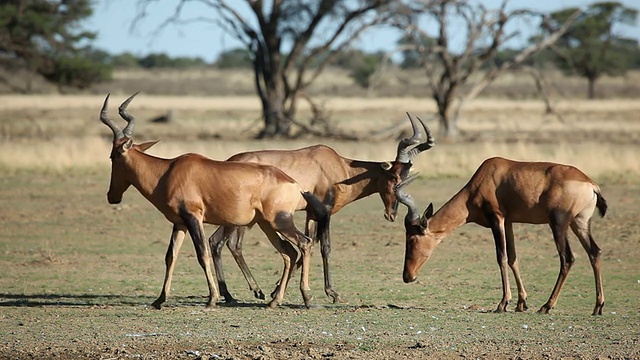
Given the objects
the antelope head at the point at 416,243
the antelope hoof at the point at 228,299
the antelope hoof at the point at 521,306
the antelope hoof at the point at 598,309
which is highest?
the antelope head at the point at 416,243

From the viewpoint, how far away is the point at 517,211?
36.7 ft

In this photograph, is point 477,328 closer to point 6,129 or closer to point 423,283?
point 423,283

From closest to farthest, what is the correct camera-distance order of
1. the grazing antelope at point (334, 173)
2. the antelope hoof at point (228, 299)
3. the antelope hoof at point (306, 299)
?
the antelope hoof at point (306, 299) → the antelope hoof at point (228, 299) → the grazing antelope at point (334, 173)

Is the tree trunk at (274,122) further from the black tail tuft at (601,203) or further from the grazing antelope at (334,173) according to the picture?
the black tail tuft at (601,203)

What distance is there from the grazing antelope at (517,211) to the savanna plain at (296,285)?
1.63 feet

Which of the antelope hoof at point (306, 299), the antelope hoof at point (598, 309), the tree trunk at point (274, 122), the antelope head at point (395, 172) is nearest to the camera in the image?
the antelope hoof at point (598, 309)

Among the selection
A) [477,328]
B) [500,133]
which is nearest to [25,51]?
[500,133]

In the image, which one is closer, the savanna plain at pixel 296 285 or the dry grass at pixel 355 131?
the savanna plain at pixel 296 285

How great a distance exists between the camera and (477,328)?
32.3 feet

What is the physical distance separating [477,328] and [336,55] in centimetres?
2776

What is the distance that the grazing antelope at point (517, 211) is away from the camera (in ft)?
35.7

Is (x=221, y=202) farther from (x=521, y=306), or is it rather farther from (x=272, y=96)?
(x=272, y=96)

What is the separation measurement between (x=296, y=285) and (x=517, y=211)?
3148 mm

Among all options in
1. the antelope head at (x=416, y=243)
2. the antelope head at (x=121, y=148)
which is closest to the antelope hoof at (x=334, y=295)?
the antelope head at (x=416, y=243)
